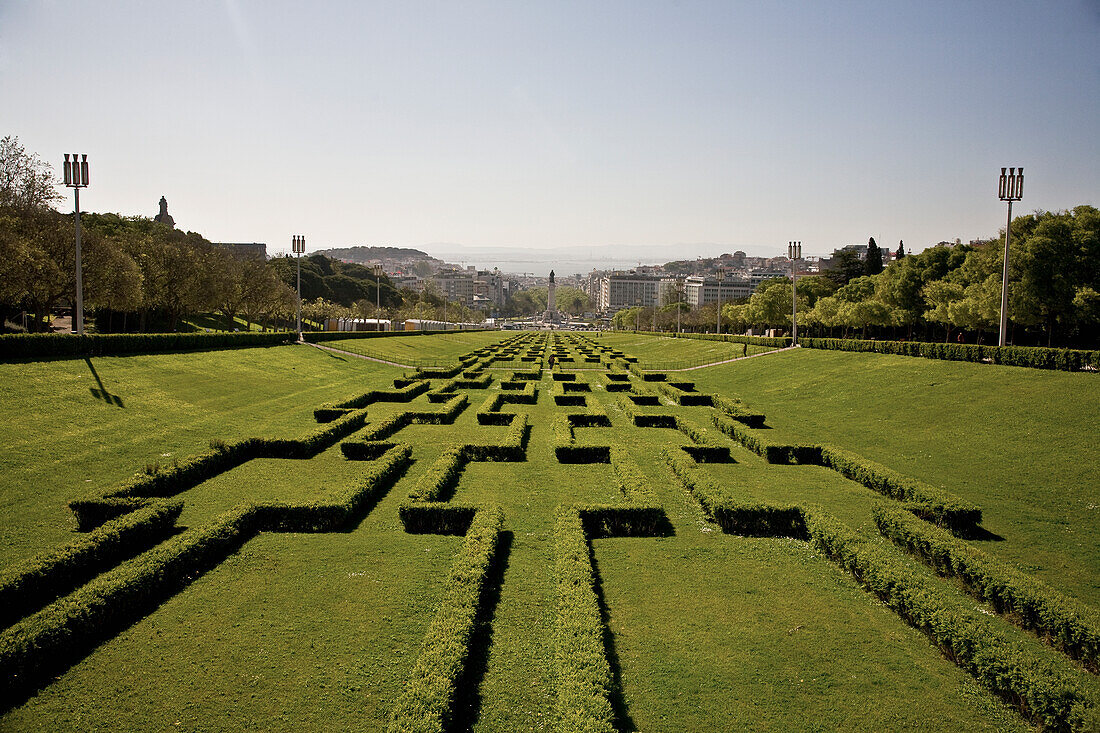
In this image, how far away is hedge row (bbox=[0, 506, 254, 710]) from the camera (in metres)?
7.07

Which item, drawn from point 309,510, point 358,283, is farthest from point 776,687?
point 358,283

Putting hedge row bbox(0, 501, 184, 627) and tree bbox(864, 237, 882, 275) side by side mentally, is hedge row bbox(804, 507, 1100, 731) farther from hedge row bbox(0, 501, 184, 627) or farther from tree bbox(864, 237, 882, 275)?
tree bbox(864, 237, 882, 275)

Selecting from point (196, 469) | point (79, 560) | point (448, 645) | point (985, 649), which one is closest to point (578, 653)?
point (448, 645)

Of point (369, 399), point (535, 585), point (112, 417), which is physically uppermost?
point (112, 417)

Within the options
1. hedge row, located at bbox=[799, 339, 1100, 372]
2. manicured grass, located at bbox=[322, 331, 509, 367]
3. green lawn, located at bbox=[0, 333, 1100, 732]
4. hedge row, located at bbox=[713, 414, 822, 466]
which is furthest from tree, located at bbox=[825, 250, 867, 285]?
hedge row, located at bbox=[713, 414, 822, 466]

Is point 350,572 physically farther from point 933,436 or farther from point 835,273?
point 835,273

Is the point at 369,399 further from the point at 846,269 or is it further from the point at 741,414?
the point at 846,269

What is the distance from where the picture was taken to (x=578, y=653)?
7238 mm

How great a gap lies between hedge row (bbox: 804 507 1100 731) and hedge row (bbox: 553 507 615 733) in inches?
171

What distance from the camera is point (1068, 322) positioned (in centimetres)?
3362

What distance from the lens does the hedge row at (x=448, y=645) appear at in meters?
6.20

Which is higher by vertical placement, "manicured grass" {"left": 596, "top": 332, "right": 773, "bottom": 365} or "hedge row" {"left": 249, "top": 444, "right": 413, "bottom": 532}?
"manicured grass" {"left": 596, "top": 332, "right": 773, "bottom": 365}

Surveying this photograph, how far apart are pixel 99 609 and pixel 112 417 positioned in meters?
14.4

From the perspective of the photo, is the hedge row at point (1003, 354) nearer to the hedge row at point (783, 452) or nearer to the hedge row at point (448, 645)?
the hedge row at point (783, 452)
